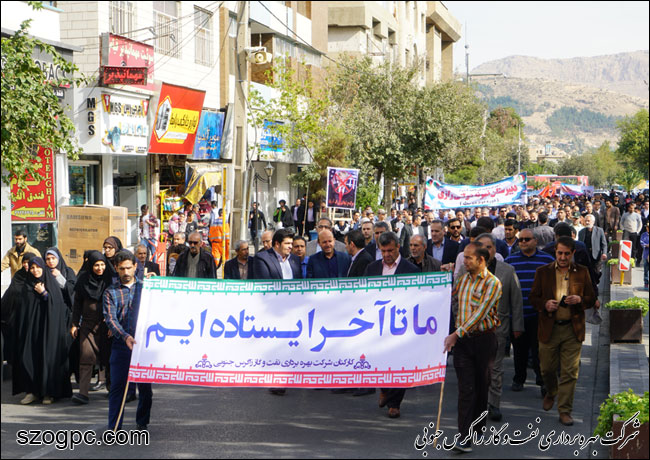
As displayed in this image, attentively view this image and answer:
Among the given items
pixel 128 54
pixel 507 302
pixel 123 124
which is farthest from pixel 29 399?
pixel 128 54

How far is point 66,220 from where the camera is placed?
53.1ft

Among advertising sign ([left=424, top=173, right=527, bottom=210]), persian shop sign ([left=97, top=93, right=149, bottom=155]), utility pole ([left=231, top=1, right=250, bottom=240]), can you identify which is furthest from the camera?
A: advertising sign ([left=424, top=173, right=527, bottom=210])

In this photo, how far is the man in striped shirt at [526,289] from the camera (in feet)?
30.9

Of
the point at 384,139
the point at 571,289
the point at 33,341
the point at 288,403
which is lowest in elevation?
the point at 288,403

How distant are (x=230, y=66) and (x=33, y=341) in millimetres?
21180

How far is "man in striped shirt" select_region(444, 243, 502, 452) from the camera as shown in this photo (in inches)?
278

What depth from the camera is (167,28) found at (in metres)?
25.0

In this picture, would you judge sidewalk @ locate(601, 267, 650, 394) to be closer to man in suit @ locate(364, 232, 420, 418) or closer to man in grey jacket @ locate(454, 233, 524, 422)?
man in grey jacket @ locate(454, 233, 524, 422)

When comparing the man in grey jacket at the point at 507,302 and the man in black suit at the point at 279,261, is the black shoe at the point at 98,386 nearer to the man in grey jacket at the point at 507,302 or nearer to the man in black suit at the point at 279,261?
the man in black suit at the point at 279,261

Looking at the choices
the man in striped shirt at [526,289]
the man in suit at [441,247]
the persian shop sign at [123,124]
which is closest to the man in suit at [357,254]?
the man in suit at [441,247]

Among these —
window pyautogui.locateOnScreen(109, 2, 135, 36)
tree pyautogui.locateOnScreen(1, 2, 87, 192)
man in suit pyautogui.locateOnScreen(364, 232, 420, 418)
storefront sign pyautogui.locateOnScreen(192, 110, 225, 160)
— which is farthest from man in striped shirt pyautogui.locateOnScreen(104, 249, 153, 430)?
storefront sign pyautogui.locateOnScreen(192, 110, 225, 160)

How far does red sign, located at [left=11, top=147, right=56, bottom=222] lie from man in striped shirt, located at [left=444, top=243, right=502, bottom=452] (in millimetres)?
11920

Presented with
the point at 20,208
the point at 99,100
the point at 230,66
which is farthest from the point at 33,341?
the point at 230,66

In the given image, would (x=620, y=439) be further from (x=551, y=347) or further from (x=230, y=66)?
(x=230, y=66)
